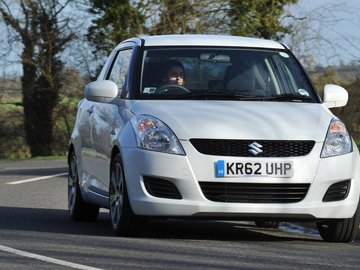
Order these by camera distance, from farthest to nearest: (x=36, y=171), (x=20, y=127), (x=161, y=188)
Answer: (x=20, y=127) → (x=36, y=171) → (x=161, y=188)

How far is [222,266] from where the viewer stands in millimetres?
7918

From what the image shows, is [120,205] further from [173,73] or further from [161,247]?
[173,73]

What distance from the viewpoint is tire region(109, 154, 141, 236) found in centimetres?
969

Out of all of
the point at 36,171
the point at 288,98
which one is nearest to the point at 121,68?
the point at 288,98

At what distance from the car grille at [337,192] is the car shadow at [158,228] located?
754 millimetres

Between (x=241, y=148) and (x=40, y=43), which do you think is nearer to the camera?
(x=241, y=148)

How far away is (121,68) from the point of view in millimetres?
11289

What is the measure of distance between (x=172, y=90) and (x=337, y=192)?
1660 millimetres

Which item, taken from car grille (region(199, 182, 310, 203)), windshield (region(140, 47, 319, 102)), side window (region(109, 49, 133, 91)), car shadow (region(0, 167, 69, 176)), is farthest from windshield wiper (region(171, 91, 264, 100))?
car shadow (region(0, 167, 69, 176))

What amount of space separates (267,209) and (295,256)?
0.80m

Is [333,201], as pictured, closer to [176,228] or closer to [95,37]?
[176,228]

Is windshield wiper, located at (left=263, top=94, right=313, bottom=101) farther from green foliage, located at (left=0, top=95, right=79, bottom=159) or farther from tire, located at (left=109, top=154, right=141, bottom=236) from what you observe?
green foliage, located at (left=0, top=95, right=79, bottom=159)

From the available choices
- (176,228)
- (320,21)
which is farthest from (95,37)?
(176,228)

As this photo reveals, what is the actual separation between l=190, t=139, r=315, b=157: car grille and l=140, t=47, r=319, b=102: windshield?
938mm
